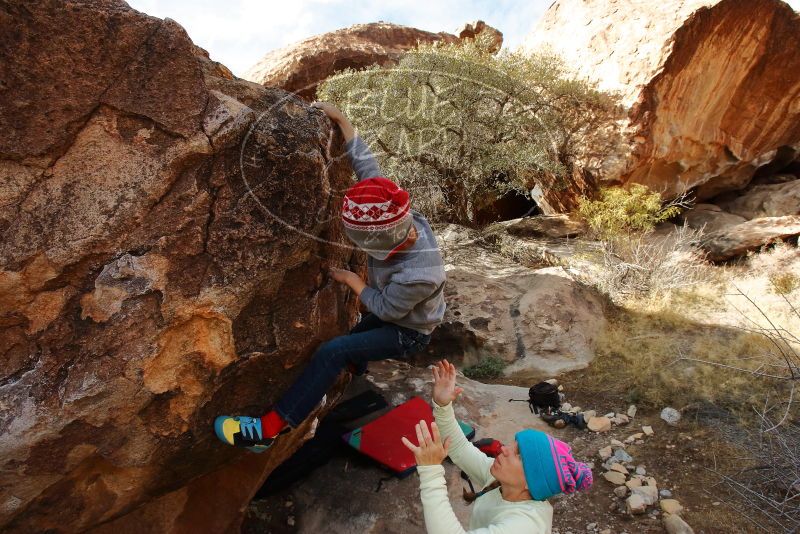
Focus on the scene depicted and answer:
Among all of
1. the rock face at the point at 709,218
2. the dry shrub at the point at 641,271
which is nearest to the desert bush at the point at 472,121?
the rock face at the point at 709,218

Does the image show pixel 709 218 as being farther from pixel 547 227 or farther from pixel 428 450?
pixel 428 450

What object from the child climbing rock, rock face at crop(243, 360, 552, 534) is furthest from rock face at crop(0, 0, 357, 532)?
rock face at crop(243, 360, 552, 534)

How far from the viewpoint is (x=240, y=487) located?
9.47 ft

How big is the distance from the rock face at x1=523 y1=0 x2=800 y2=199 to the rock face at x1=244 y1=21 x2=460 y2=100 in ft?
12.9

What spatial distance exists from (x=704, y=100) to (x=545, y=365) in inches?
272

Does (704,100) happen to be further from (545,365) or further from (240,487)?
(240,487)

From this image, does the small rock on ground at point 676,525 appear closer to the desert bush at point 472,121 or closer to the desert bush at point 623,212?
the desert bush at point 623,212

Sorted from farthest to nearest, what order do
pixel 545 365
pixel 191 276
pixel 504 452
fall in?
1. pixel 545 365
2. pixel 191 276
3. pixel 504 452

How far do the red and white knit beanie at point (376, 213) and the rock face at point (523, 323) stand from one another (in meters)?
3.18

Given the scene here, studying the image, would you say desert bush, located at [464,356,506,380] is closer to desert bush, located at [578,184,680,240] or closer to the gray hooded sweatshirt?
the gray hooded sweatshirt

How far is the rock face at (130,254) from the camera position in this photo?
1986 millimetres

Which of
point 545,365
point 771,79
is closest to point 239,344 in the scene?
point 545,365

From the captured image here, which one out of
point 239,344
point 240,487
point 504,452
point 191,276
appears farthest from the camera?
point 240,487

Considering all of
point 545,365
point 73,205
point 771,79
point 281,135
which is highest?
point 771,79
